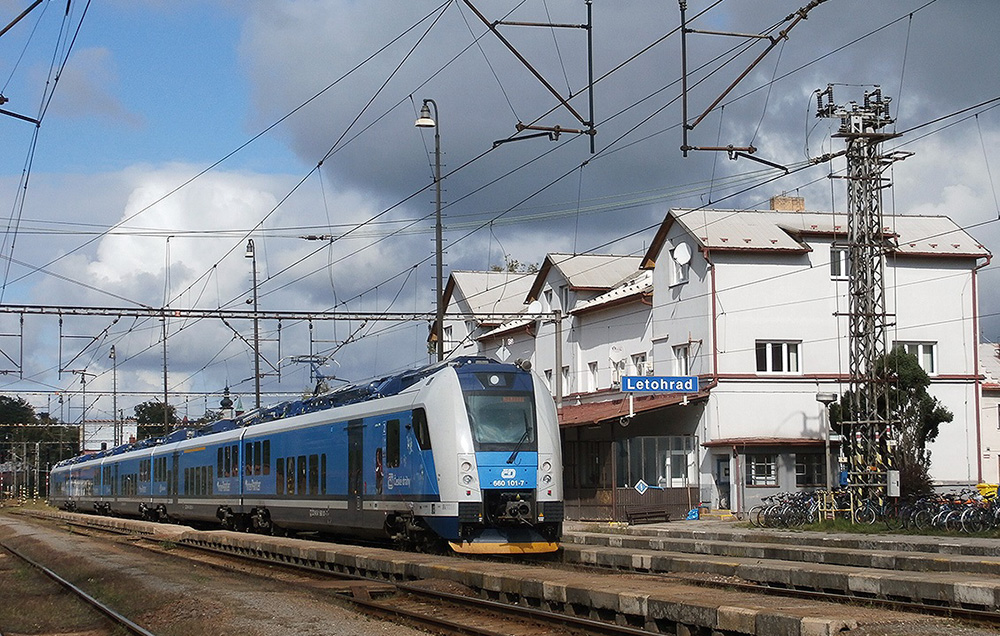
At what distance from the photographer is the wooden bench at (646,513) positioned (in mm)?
38094

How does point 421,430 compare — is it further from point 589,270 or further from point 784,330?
point 589,270

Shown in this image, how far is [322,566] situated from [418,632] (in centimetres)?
1032

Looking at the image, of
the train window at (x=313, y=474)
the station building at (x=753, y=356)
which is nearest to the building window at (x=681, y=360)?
the station building at (x=753, y=356)

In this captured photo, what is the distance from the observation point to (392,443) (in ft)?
74.6

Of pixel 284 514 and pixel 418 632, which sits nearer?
pixel 418 632

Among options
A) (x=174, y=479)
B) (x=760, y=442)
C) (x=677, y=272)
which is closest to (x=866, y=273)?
(x=760, y=442)

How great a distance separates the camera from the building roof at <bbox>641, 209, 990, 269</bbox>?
137ft

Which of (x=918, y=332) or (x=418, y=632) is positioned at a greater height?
(x=918, y=332)

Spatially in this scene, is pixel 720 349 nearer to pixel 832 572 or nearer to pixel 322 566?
pixel 322 566

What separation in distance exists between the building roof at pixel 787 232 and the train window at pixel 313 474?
18.2 m

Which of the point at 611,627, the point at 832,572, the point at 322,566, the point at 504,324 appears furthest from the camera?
the point at 504,324

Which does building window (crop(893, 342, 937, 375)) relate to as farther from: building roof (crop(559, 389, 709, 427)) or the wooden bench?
the wooden bench

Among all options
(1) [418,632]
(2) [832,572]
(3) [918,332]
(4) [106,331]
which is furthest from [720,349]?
(1) [418,632]

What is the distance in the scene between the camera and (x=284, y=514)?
29547 millimetres
